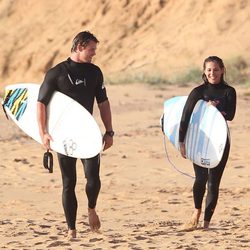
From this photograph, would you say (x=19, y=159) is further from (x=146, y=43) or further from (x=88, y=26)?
(x=88, y=26)

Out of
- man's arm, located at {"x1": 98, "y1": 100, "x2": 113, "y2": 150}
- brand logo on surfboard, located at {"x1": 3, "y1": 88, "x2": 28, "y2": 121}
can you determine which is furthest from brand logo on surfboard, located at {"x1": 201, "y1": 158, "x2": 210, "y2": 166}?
brand logo on surfboard, located at {"x1": 3, "y1": 88, "x2": 28, "y2": 121}

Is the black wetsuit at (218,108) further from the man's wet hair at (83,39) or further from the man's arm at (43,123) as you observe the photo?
the man's arm at (43,123)

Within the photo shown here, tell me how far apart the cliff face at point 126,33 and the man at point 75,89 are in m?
18.1

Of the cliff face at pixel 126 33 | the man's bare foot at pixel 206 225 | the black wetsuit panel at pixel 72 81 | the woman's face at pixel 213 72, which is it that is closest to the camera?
the black wetsuit panel at pixel 72 81

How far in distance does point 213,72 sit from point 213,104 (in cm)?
24

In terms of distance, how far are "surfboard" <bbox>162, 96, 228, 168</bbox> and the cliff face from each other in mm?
17614

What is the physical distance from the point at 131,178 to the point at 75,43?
4.23 m

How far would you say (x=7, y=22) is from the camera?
31.0 metres

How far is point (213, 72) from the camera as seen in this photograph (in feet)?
20.9

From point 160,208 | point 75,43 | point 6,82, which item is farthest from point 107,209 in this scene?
point 6,82

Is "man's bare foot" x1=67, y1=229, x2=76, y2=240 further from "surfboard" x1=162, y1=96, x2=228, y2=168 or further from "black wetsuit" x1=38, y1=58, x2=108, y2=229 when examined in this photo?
"surfboard" x1=162, y1=96, x2=228, y2=168

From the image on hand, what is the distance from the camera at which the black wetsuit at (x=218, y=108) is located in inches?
253

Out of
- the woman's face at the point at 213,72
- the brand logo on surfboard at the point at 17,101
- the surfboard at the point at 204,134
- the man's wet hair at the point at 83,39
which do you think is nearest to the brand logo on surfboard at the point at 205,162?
the surfboard at the point at 204,134

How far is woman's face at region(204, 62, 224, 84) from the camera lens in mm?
6360
